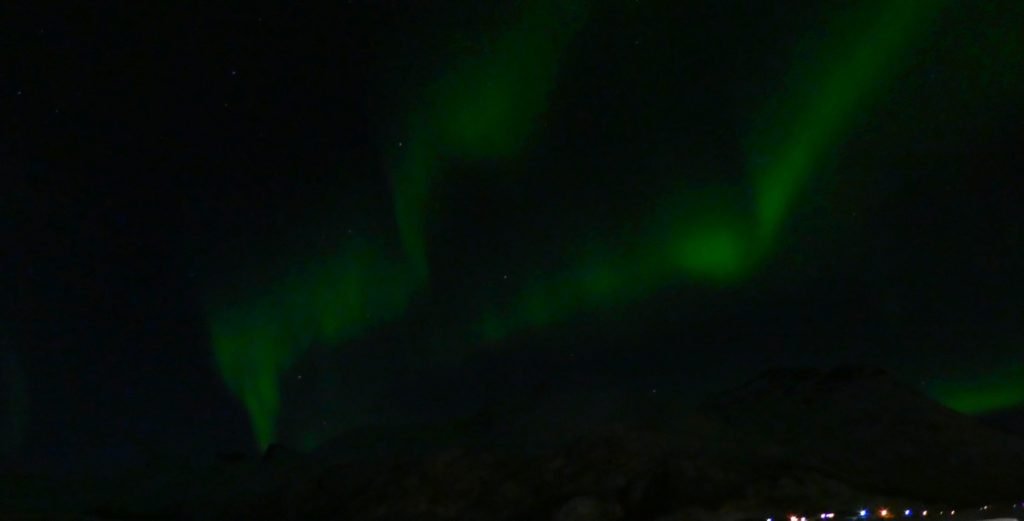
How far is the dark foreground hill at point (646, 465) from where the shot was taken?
15.7 metres

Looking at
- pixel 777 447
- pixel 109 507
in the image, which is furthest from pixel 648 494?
pixel 109 507

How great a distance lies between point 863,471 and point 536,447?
320 inches

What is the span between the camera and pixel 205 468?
95.8 feet

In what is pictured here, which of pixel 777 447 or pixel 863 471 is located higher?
pixel 777 447

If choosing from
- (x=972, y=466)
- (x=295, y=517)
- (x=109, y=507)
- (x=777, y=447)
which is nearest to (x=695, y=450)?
(x=777, y=447)

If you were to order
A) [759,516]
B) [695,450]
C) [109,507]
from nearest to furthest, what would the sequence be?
[759,516] < [695,450] < [109,507]

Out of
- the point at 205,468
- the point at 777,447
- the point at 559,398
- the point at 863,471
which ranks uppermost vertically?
the point at 205,468

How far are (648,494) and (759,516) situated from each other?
3046mm

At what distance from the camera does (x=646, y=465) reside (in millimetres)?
17594

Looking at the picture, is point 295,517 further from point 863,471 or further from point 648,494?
point 863,471

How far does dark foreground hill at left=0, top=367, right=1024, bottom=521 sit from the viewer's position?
15.7 metres

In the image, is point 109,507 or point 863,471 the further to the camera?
point 109,507

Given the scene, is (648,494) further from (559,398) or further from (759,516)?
(559,398)

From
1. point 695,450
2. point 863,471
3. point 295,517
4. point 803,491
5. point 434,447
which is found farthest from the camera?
point 434,447
